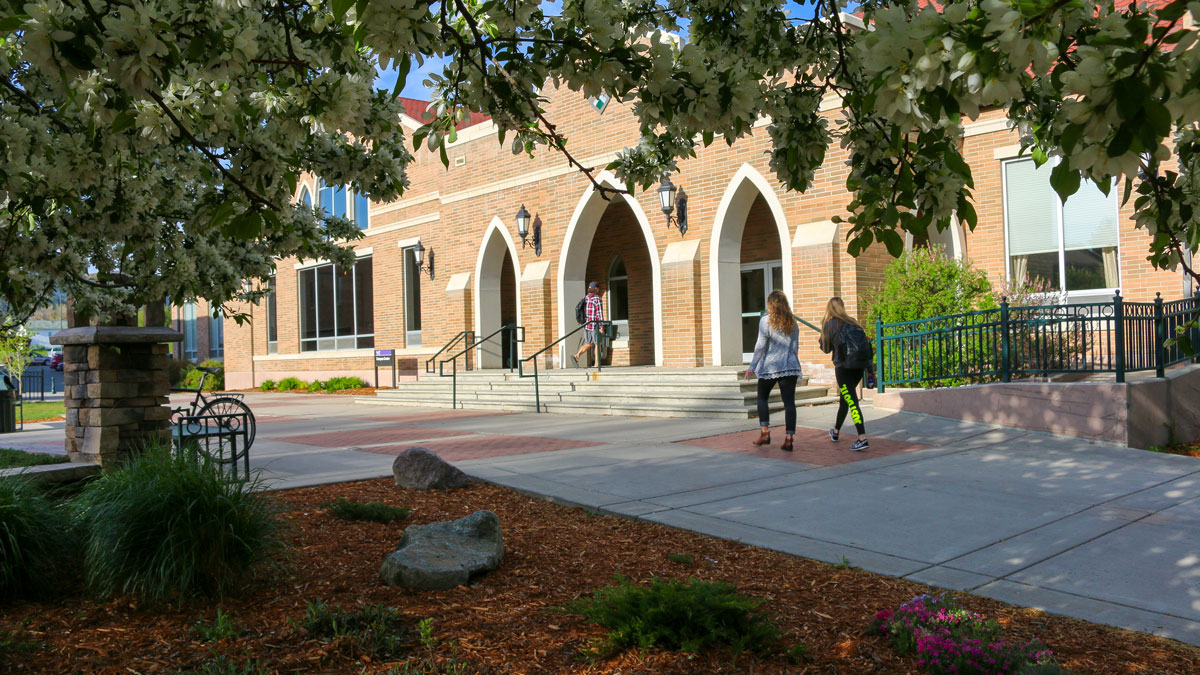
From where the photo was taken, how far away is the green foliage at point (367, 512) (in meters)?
5.78

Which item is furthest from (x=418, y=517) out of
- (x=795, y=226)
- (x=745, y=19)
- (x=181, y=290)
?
(x=795, y=226)

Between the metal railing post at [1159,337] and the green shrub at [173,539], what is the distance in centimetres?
1039

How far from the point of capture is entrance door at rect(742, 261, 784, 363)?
1794 centimetres

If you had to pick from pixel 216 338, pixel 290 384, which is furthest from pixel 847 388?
pixel 216 338

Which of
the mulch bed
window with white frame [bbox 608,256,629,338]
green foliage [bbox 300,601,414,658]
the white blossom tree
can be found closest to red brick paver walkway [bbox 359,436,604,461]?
the mulch bed

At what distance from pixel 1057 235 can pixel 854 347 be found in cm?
625

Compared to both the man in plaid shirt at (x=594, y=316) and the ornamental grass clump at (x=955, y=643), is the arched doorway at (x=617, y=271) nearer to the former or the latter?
the man in plaid shirt at (x=594, y=316)

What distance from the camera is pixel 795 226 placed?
48.7 ft

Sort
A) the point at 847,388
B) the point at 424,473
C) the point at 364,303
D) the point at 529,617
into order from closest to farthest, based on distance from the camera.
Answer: the point at 529,617 → the point at 424,473 → the point at 847,388 → the point at 364,303

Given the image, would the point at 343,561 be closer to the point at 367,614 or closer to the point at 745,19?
the point at 367,614

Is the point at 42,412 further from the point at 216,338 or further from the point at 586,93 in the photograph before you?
the point at 586,93

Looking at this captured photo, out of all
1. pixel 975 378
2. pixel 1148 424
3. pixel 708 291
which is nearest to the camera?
pixel 1148 424

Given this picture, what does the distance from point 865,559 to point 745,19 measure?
3.09m

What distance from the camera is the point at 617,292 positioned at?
21125 millimetres
